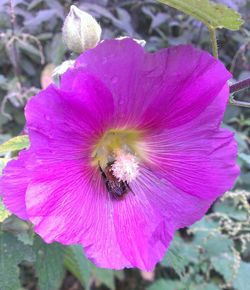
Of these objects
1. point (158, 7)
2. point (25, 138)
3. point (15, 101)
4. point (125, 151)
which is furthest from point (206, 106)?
point (158, 7)

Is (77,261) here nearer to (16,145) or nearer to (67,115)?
(16,145)

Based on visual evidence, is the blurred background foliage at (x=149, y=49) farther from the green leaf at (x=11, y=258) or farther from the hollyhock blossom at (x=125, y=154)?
the hollyhock blossom at (x=125, y=154)

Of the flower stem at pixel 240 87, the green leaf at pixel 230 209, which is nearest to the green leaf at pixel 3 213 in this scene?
the flower stem at pixel 240 87

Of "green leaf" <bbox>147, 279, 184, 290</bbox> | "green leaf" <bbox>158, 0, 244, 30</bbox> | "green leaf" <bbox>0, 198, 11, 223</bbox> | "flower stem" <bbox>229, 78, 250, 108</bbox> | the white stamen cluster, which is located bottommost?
"green leaf" <bbox>147, 279, 184, 290</bbox>

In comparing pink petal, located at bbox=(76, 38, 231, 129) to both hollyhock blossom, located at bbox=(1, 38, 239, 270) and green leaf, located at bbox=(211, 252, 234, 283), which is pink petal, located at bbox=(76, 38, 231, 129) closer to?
hollyhock blossom, located at bbox=(1, 38, 239, 270)

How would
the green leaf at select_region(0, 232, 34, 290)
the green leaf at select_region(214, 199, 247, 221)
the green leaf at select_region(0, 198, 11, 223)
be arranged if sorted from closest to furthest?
the green leaf at select_region(0, 198, 11, 223)
the green leaf at select_region(0, 232, 34, 290)
the green leaf at select_region(214, 199, 247, 221)

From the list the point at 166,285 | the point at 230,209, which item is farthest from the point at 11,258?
the point at 230,209

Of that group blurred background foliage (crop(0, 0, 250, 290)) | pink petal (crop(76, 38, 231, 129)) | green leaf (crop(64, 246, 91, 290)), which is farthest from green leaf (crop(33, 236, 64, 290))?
pink petal (crop(76, 38, 231, 129))

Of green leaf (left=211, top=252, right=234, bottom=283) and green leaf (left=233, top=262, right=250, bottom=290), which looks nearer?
green leaf (left=233, top=262, right=250, bottom=290)
